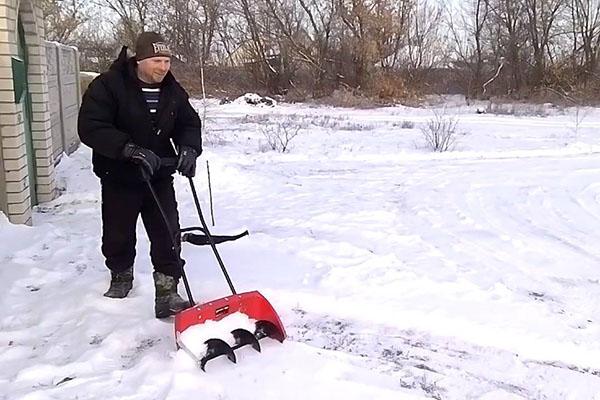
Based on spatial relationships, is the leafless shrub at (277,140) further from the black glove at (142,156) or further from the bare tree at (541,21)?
the bare tree at (541,21)

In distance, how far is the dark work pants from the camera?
3.79 m

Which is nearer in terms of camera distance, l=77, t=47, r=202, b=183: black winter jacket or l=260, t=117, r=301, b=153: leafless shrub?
l=77, t=47, r=202, b=183: black winter jacket

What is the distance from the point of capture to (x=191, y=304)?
3.59 metres

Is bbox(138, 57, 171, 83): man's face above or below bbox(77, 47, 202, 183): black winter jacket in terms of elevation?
above

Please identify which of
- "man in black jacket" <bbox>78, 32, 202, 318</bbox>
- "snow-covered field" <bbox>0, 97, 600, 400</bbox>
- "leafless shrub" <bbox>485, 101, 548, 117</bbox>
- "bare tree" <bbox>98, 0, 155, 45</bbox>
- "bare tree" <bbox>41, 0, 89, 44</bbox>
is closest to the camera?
"snow-covered field" <bbox>0, 97, 600, 400</bbox>

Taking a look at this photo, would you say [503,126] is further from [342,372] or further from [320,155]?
[342,372]

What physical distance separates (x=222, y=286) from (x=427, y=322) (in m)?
1.39

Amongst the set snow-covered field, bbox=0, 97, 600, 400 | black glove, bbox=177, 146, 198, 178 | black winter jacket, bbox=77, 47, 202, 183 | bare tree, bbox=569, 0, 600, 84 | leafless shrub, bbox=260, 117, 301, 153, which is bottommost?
snow-covered field, bbox=0, 97, 600, 400

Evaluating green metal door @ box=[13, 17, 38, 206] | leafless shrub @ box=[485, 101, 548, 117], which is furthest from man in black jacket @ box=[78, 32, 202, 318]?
leafless shrub @ box=[485, 101, 548, 117]

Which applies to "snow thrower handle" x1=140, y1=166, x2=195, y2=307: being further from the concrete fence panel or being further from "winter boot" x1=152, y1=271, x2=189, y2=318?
the concrete fence panel

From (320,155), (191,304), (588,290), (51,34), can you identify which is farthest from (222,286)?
(51,34)

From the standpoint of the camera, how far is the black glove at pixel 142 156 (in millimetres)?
3426

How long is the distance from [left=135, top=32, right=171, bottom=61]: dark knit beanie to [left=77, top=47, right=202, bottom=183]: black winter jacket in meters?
0.13

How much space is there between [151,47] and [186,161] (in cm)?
65
